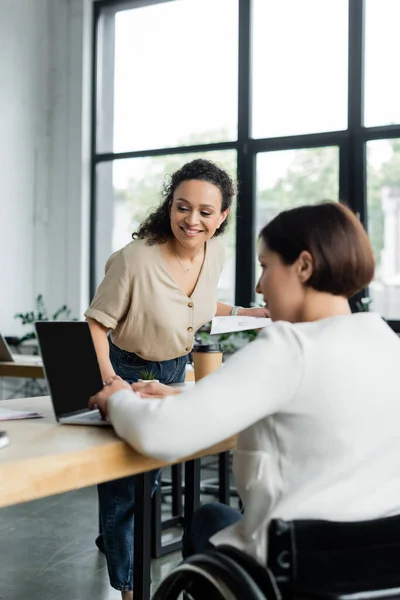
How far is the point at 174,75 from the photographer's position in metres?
5.82

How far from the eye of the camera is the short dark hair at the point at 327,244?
1211 millimetres

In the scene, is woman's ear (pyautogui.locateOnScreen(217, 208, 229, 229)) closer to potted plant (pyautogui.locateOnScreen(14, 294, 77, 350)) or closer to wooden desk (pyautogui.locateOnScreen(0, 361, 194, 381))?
wooden desk (pyautogui.locateOnScreen(0, 361, 194, 381))

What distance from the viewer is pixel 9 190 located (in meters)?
5.73

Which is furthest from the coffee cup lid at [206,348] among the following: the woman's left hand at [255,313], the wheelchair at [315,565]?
the wheelchair at [315,565]

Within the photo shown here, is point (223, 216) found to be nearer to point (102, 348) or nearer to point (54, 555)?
point (102, 348)

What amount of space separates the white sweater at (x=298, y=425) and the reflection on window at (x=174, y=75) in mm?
4501

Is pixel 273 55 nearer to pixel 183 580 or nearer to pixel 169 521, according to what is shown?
pixel 169 521

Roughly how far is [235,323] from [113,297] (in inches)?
13.9

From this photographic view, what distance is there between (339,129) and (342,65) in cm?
42

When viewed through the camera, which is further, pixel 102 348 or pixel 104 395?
pixel 102 348

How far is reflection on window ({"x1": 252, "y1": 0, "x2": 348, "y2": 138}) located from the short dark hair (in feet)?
13.1

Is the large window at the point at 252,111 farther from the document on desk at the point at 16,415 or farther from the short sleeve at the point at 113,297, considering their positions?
the document on desk at the point at 16,415

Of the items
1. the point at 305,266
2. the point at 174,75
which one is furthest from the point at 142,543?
the point at 174,75

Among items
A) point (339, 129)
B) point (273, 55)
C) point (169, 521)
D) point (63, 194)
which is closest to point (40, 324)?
point (169, 521)
